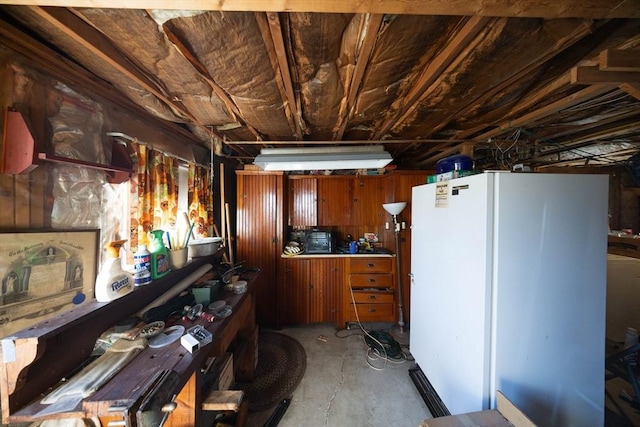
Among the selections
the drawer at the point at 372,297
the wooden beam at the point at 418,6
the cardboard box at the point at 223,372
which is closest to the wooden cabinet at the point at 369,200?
the drawer at the point at 372,297

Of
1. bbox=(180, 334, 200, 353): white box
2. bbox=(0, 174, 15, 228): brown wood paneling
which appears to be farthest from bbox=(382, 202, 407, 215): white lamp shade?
bbox=(0, 174, 15, 228): brown wood paneling

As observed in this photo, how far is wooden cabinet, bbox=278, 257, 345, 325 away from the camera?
2.49 meters

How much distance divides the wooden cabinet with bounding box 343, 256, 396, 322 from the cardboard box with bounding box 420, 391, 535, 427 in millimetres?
1419

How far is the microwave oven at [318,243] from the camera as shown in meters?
2.56

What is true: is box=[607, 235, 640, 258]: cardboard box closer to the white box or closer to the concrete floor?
the concrete floor

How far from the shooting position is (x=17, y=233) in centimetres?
80

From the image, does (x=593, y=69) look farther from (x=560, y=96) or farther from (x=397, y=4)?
→ (x=397, y=4)

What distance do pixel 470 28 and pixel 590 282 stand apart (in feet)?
4.76

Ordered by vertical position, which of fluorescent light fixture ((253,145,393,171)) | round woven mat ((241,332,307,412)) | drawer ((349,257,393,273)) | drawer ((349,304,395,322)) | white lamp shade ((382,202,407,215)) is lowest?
round woven mat ((241,332,307,412))

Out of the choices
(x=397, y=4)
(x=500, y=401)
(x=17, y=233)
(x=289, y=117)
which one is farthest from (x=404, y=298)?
(x=17, y=233)

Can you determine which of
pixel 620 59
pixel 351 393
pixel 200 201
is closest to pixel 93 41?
pixel 200 201

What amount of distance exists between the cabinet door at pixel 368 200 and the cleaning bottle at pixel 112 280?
227 centimetres

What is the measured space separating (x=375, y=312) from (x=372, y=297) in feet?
0.60

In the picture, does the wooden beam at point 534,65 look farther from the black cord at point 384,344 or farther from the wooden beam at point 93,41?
the black cord at point 384,344
